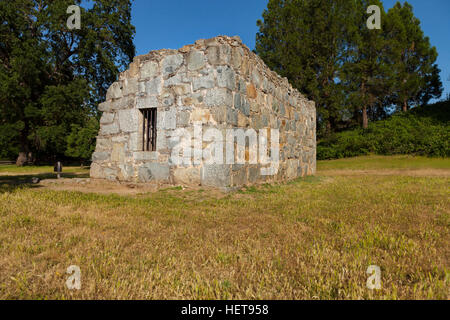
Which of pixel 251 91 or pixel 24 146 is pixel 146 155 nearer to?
pixel 251 91

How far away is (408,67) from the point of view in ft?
84.6

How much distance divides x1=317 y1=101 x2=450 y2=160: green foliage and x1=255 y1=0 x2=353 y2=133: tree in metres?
2.57

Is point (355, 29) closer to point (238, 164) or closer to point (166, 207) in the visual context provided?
point (238, 164)

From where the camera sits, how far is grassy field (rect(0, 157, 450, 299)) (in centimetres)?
151

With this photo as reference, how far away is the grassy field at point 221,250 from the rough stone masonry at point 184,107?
1.99 metres

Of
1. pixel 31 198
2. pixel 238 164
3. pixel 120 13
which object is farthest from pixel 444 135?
pixel 120 13

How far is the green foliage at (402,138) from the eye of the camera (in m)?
16.2

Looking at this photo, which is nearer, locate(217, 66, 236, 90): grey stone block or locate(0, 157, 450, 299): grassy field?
locate(0, 157, 450, 299): grassy field

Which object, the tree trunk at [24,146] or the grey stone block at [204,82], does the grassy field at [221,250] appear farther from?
the tree trunk at [24,146]

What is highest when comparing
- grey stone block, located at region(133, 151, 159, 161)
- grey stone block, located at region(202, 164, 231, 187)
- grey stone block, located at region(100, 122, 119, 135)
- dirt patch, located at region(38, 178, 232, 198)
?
grey stone block, located at region(100, 122, 119, 135)

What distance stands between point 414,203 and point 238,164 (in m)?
3.23

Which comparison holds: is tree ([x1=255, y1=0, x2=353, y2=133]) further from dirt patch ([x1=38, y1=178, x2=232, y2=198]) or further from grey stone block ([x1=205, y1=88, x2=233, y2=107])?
dirt patch ([x1=38, y1=178, x2=232, y2=198])

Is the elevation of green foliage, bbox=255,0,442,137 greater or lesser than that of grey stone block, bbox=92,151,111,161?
greater
